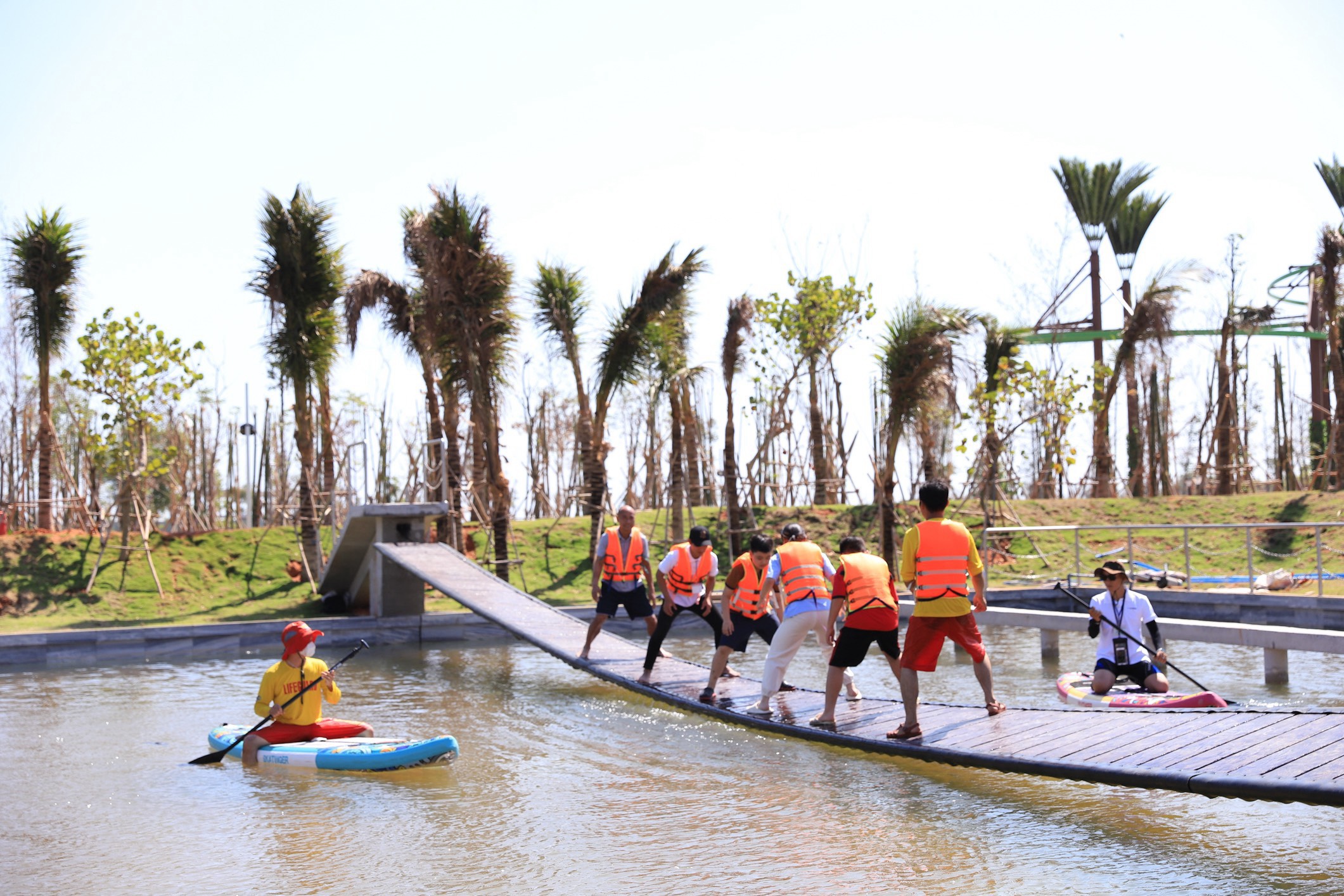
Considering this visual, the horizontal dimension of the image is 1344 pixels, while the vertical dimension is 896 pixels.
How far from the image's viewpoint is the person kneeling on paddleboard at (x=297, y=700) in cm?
904

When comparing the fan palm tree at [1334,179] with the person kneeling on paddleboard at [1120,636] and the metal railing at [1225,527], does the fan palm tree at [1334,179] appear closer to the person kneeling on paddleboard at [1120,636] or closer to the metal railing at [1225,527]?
the metal railing at [1225,527]

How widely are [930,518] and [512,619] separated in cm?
744

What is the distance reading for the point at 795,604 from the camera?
9.43m

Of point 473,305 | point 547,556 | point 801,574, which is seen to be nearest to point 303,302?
point 473,305

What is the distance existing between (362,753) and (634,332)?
14.7 meters

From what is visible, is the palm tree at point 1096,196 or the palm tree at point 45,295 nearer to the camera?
the palm tree at point 45,295

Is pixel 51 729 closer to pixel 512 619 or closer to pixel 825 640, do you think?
pixel 512 619

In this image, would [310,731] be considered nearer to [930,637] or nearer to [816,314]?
[930,637]

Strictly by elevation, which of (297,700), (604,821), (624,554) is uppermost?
(624,554)

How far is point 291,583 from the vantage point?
21.7 m

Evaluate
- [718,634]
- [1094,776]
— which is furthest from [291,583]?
[1094,776]

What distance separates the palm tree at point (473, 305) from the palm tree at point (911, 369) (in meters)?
7.09

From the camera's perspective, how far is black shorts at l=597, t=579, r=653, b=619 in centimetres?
1248

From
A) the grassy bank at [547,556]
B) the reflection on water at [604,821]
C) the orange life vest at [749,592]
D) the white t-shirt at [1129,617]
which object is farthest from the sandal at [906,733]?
the grassy bank at [547,556]
